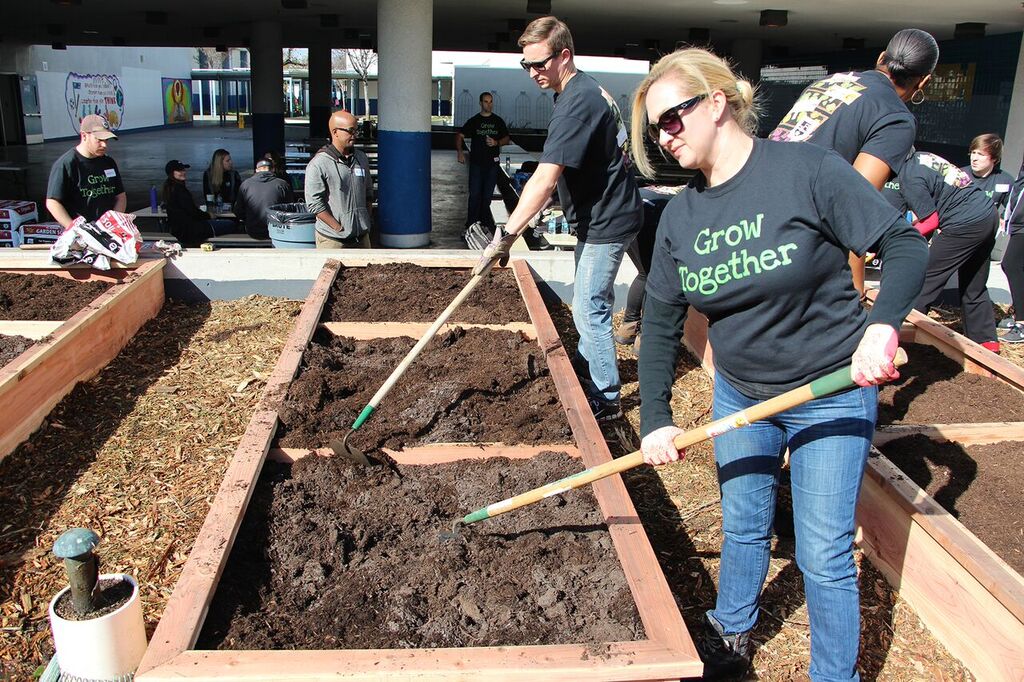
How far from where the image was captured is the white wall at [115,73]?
89.1 feet

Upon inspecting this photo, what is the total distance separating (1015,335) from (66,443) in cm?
628

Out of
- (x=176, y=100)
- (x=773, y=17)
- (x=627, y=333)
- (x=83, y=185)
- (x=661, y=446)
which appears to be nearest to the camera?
(x=661, y=446)

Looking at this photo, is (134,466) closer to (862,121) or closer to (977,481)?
(862,121)

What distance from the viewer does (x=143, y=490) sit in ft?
12.2

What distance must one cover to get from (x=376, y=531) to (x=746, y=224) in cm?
175

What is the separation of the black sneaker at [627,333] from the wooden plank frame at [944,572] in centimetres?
213

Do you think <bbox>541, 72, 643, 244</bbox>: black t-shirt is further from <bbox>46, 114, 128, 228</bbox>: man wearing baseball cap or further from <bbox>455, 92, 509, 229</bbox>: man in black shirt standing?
<bbox>455, 92, 509, 229</bbox>: man in black shirt standing

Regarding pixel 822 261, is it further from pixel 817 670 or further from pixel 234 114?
A: pixel 234 114

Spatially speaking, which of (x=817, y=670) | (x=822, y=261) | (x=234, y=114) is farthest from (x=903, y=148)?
(x=234, y=114)

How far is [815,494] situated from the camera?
2.20 meters

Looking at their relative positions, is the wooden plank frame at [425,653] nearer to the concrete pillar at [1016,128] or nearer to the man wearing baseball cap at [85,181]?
the man wearing baseball cap at [85,181]

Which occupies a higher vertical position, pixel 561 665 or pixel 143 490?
pixel 561 665

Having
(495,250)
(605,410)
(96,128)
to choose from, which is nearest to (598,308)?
(605,410)

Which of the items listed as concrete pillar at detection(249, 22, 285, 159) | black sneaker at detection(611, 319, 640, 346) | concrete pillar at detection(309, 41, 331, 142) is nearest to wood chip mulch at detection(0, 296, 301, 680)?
black sneaker at detection(611, 319, 640, 346)
